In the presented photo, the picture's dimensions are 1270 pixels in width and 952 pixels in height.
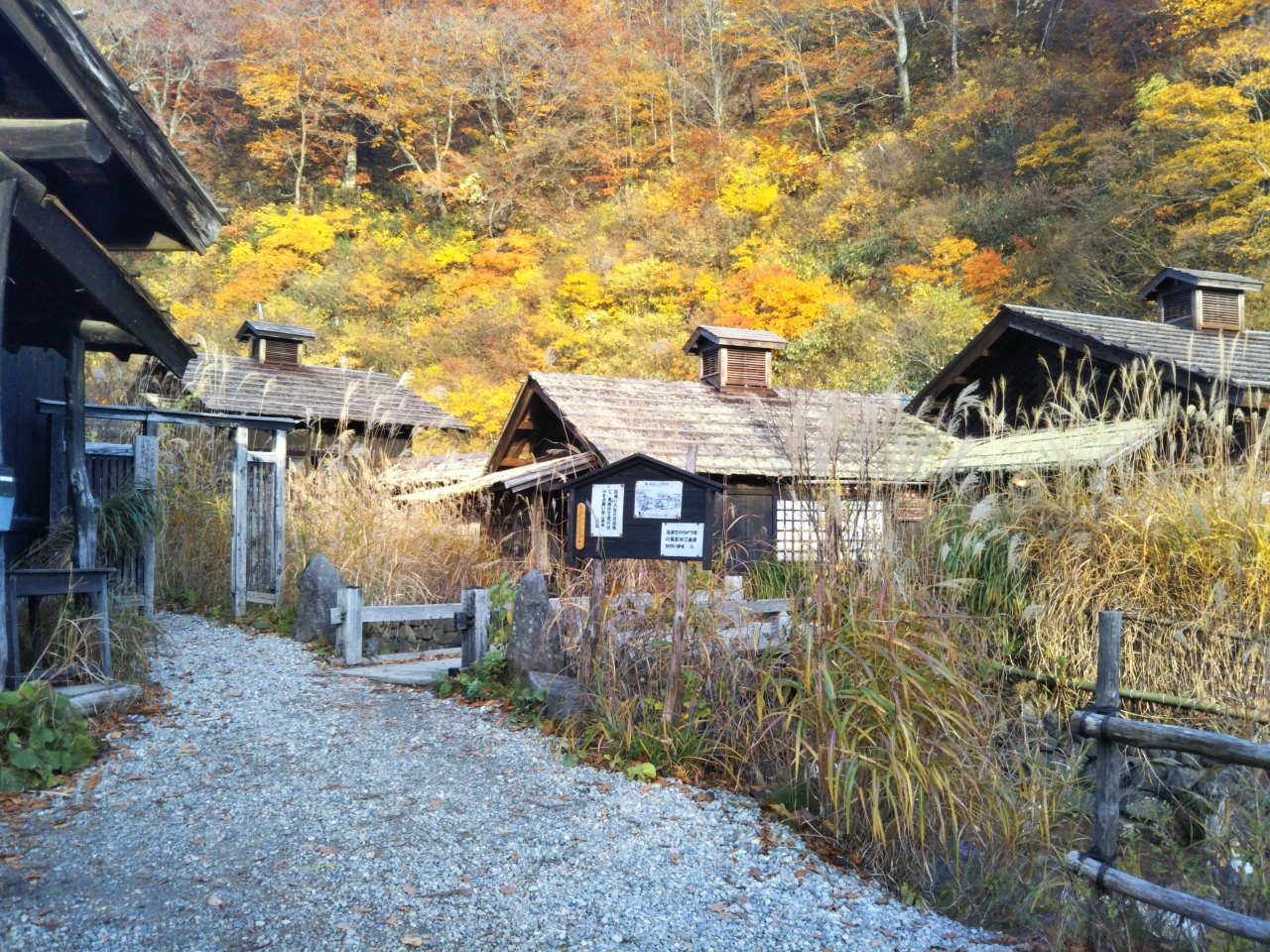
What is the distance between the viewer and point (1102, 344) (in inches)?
460

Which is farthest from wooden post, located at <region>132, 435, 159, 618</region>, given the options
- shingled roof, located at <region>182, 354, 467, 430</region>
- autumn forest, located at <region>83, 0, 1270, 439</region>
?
autumn forest, located at <region>83, 0, 1270, 439</region>

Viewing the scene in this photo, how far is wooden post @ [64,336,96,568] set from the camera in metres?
6.13

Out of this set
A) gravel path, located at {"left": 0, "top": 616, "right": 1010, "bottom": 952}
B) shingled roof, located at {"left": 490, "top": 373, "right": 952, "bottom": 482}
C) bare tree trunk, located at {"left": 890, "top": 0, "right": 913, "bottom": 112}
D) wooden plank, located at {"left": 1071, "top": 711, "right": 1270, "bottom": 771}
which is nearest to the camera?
wooden plank, located at {"left": 1071, "top": 711, "right": 1270, "bottom": 771}

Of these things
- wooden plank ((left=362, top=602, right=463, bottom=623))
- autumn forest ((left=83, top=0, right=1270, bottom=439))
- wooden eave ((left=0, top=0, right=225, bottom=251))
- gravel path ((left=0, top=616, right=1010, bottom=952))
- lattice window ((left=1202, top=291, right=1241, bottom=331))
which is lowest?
gravel path ((left=0, top=616, right=1010, bottom=952))

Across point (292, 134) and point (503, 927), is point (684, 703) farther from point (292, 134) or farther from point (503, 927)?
point (292, 134)

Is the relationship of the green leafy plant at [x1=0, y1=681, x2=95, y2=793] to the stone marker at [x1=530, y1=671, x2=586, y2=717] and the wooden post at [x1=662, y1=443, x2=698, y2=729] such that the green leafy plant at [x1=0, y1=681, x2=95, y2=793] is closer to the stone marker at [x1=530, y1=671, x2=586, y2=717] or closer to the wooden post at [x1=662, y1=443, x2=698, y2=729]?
the stone marker at [x1=530, y1=671, x2=586, y2=717]

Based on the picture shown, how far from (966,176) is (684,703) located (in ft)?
84.9

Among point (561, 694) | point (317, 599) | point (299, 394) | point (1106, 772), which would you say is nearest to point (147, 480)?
point (317, 599)

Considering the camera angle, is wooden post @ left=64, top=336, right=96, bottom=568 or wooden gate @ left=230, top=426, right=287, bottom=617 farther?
wooden gate @ left=230, top=426, right=287, bottom=617

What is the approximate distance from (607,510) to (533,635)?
3.95 ft

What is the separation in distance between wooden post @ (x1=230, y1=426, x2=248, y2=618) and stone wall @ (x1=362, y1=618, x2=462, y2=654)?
1703 mm

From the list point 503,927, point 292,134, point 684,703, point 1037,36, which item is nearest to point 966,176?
point 1037,36

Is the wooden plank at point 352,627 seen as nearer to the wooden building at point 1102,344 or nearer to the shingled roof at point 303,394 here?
the wooden building at point 1102,344

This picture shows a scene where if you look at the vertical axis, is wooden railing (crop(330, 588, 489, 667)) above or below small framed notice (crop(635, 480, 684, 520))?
below
